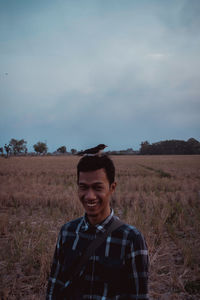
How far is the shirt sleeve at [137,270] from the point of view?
1466 millimetres

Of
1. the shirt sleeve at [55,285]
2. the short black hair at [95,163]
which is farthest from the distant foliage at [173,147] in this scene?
the shirt sleeve at [55,285]

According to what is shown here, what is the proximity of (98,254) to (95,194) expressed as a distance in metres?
0.44

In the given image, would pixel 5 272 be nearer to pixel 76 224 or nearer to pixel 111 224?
pixel 76 224

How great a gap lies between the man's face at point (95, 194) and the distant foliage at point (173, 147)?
100753 mm

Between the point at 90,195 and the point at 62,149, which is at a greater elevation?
the point at 62,149

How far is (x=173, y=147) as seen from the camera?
344 ft

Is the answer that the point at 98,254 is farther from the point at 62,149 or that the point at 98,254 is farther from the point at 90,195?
the point at 62,149

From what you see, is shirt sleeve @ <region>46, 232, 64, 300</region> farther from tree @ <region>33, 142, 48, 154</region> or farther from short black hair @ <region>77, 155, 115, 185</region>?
tree @ <region>33, 142, 48, 154</region>

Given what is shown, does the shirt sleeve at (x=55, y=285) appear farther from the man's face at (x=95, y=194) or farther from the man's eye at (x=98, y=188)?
the man's eye at (x=98, y=188)

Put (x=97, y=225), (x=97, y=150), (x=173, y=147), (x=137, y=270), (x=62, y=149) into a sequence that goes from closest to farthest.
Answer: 1. (x=137, y=270)
2. (x=97, y=225)
3. (x=97, y=150)
4. (x=173, y=147)
5. (x=62, y=149)

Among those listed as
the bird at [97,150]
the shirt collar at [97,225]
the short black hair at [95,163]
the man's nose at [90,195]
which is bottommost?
the shirt collar at [97,225]

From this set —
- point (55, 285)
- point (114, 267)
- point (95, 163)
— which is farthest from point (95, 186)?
point (55, 285)

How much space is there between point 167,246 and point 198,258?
637 millimetres

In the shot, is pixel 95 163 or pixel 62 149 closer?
pixel 95 163
